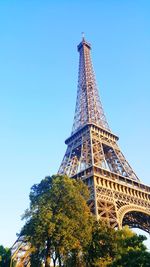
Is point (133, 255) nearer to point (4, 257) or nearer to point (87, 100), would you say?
point (4, 257)

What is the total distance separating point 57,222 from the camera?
64.6 ft

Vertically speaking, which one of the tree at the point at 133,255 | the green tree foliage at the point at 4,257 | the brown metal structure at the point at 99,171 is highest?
the brown metal structure at the point at 99,171

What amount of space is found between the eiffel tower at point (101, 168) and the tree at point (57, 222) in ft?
25.0

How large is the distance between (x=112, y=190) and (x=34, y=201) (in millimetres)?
15273

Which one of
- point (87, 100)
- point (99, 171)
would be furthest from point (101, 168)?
point (87, 100)

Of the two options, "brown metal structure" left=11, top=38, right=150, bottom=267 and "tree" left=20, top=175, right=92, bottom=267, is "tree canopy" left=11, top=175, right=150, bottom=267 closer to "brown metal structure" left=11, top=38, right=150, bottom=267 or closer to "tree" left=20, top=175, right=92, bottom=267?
"tree" left=20, top=175, right=92, bottom=267

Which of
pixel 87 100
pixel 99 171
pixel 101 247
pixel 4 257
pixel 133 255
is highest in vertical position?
pixel 87 100

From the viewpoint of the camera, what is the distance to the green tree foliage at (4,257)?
29.3 meters

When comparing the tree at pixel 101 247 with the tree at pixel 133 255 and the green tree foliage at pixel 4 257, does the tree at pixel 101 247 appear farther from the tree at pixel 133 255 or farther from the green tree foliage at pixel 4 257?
the green tree foliage at pixel 4 257

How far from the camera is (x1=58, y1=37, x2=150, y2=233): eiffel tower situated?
106ft

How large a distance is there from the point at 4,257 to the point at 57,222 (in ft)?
44.7

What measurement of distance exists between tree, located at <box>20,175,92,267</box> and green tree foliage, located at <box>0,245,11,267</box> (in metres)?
10.7

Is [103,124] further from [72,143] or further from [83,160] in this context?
[83,160]

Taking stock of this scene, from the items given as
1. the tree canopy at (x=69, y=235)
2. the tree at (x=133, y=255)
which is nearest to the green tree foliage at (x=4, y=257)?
the tree canopy at (x=69, y=235)
